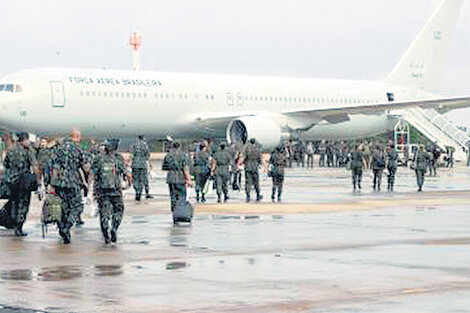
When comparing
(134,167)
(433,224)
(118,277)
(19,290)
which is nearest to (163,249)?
(118,277)

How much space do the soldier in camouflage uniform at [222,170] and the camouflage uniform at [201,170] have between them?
219mm

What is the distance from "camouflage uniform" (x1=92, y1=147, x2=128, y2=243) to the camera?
18.0 meters

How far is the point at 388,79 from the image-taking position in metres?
67.1

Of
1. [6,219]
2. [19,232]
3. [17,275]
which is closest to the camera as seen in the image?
[17,275]

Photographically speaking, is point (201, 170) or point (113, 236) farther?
point (201, 170)

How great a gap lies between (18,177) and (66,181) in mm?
1499

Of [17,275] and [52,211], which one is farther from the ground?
[52,211]

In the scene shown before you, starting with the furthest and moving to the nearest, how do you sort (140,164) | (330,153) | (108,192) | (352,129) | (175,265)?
1. (330,153)
2. (352,129)
3. (140,164)
4. (108,192)
5. (175,265)

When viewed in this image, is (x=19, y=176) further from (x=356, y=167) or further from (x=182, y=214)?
(x=356, y=167)

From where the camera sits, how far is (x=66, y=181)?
719 inches

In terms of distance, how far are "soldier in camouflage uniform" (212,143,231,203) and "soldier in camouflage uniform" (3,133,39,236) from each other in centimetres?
962

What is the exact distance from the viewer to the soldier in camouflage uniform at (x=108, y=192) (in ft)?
59.2

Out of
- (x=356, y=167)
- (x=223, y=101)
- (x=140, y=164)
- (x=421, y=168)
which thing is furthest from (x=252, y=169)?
(x=223, y=101)

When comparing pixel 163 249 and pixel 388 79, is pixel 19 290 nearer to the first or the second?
pixel 163 249
